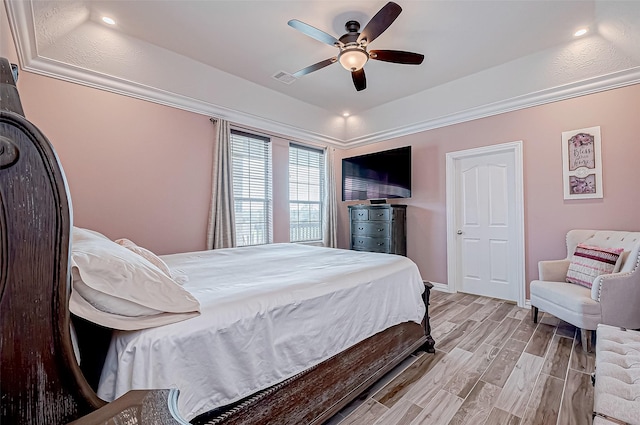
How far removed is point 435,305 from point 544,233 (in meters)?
1.62

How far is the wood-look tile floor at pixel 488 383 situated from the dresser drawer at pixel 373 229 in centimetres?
177

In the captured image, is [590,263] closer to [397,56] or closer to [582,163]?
[582,163]

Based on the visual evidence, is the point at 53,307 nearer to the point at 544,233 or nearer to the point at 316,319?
the point at 316,319

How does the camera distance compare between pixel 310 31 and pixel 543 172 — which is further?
pixel 543 172

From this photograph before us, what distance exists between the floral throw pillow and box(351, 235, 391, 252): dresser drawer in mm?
2168

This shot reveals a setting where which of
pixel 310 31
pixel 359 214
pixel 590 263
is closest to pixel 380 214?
pixel 359 214

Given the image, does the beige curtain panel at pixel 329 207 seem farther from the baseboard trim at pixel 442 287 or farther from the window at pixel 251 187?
the baseboard trim at pixel 442 287

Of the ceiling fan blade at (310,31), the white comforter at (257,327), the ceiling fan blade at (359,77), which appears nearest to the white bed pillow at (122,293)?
the white comforter at (257,327)

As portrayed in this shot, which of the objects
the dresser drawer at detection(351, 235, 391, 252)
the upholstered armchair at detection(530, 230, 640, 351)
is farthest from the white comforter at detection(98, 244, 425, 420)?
the dresser drawer at detection(351, 235, 391, 252)

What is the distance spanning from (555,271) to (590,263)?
33 centimetres

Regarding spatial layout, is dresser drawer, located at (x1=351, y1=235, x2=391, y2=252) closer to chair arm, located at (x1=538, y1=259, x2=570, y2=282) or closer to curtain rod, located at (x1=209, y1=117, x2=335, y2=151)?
curtain rod, located at (x1=209, y1=117, x2=335, y2=151)

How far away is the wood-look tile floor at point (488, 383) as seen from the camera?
5.44 ft

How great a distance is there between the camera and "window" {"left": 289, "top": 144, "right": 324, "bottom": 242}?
482 cm

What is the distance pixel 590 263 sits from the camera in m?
2.68
